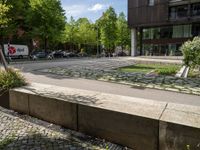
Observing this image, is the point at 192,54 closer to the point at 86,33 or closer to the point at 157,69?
the point at 157,69

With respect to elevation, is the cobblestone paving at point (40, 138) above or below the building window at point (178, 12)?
below

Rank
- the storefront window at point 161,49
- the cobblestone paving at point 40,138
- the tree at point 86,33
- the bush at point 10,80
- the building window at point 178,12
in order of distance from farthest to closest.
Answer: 1. the tree at point 86,33
2. the storefront window at point 161,49
3. the building window at point 178,12
4. the bush at point 10,80
5. the cobblestone paving at point 40,138

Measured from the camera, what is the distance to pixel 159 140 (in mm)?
4246

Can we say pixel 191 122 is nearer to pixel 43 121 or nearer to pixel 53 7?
pixel 43 121

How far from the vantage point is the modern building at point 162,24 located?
4300cm

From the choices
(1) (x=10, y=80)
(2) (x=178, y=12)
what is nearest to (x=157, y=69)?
(1) (x=10, y=80)

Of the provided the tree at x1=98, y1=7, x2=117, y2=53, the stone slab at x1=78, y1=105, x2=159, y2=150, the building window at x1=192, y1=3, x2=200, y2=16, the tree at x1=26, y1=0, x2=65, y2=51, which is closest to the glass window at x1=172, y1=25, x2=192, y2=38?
the building window at x1=192, y1=3, x2=200, y2=16

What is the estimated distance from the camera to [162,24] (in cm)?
4538

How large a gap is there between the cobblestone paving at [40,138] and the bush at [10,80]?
143 centimetres

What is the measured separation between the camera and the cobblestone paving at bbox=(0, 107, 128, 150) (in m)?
4.79

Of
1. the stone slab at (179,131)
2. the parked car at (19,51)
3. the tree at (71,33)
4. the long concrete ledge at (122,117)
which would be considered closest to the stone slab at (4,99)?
the long concrete ledge at (122,117)

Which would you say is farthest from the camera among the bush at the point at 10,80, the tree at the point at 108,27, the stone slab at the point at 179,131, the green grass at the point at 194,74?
the tree at the point at 108,27

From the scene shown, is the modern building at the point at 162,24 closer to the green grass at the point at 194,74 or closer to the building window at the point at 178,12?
the building window at the point at 178,12

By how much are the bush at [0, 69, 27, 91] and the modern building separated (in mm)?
40766
